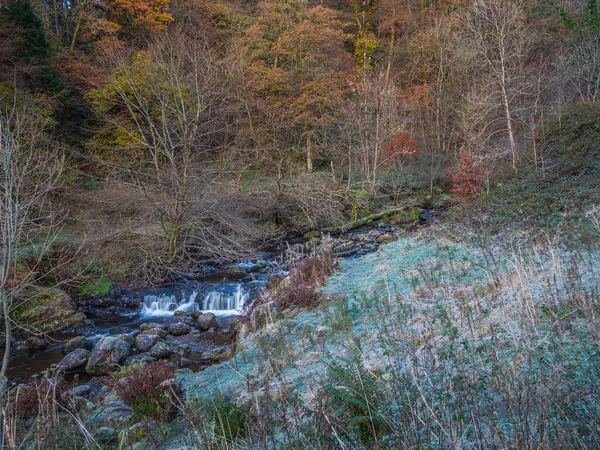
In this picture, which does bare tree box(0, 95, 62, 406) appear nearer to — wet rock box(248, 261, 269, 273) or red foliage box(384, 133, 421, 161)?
wet rock box(248, 261, 269, 273)

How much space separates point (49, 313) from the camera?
964 centimetres

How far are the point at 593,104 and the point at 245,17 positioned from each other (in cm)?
1908

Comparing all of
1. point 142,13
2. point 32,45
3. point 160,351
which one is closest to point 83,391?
point 160,351

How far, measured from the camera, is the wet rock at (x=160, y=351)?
25.0 feet

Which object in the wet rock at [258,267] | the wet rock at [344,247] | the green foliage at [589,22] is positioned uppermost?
the green foliage at [589,22]

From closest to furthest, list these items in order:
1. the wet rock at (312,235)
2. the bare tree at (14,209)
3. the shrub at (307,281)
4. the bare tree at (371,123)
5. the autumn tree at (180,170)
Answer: the bare tree at (14,209) < the shrub at (307,281) < the autumn tree at (180,170) < the wet rock at (312,235) < the bare tree at (371,123)

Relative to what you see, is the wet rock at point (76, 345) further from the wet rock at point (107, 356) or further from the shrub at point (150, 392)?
the shrub at point (150, 392)

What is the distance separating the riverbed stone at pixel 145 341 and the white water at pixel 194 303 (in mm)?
2038

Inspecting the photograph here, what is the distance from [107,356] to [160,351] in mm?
944

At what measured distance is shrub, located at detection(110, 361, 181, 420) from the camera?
14.8ft

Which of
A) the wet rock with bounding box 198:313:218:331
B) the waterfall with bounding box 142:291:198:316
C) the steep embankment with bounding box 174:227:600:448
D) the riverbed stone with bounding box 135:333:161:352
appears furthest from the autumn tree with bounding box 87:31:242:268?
the steep embankment with bounding box 174:227:600:448

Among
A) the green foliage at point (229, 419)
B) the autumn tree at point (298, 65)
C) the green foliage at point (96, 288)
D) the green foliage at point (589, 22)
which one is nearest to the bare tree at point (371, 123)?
the autumn tree at point (298, 65)

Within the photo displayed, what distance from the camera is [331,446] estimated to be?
2.19 m

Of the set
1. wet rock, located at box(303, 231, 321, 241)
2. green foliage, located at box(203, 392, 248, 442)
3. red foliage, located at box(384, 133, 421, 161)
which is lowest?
wet rock, located at box(303, 231, 321, 241)
